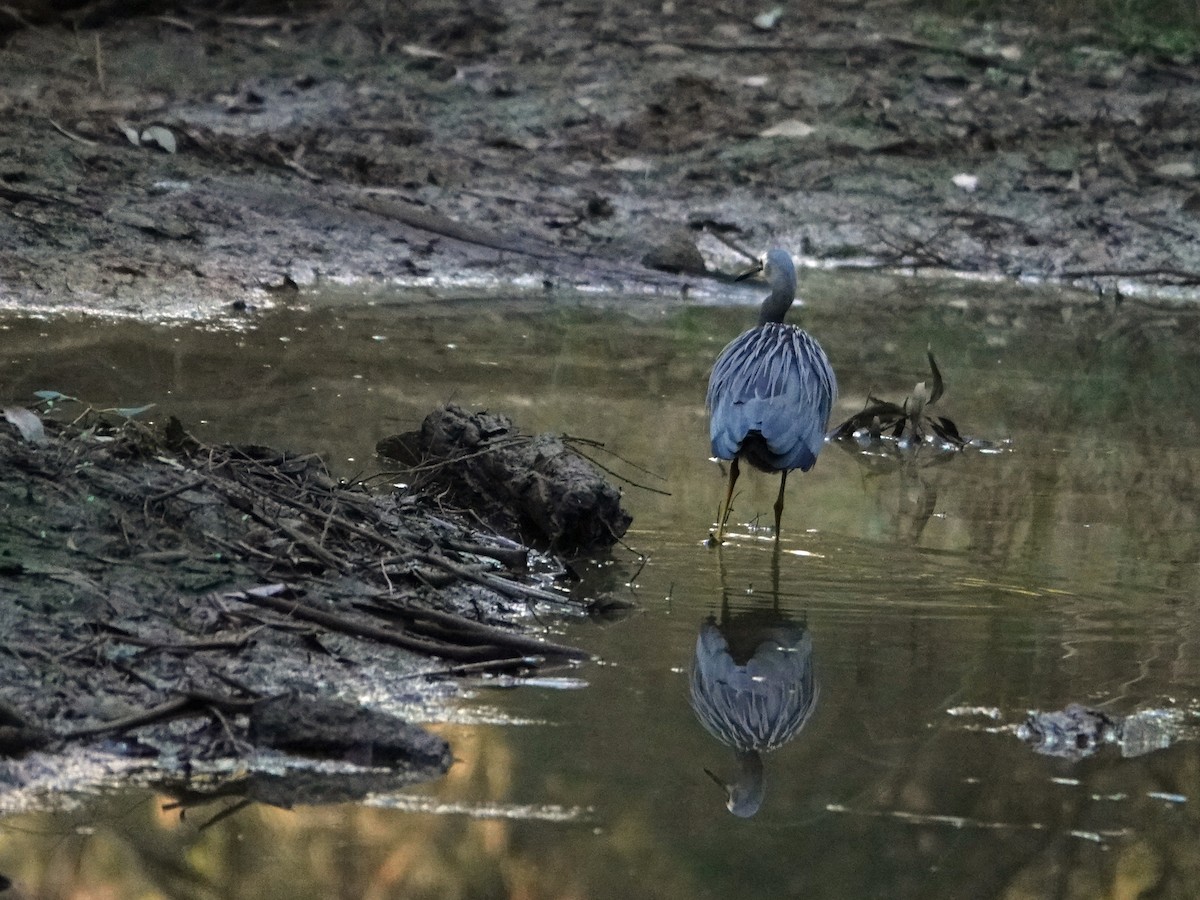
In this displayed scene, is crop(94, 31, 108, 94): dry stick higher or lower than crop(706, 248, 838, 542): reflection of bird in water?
lower

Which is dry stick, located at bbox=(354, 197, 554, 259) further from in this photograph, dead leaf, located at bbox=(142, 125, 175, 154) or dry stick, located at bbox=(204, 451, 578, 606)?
dry stick, located at bbox=(204, 451, 578, 606)

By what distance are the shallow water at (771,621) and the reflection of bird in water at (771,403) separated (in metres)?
0.26

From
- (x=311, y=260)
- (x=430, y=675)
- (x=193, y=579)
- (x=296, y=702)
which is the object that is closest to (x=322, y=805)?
(x=296, y=702)

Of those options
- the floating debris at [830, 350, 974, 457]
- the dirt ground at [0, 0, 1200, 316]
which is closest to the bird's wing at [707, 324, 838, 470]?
the floating debris at [830, 350, 974, 457]

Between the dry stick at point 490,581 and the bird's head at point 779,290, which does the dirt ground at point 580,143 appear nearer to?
the bird's head at point 779,290

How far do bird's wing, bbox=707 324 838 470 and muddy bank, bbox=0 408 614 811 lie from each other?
0.96m

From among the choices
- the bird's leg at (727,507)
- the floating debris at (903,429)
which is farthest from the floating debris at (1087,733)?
the floating debris at (903,429)

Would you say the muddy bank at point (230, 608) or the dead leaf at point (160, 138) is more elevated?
the muddy bank at point (230, 608)

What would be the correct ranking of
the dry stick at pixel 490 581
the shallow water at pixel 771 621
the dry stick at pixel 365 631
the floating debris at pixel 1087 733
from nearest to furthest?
the shallow water at pixel 771 621, the floating debris at pixel 1087 733, the dry stick at pixel 365 631, the dry stick at pixel 490 581

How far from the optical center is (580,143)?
12.5m

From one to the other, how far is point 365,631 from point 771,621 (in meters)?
1.24

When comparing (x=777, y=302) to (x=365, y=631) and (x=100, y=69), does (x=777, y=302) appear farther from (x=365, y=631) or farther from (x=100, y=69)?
(x=100, y=69)

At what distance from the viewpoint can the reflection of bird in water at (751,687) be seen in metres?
4.07

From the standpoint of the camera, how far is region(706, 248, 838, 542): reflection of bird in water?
615 cm
